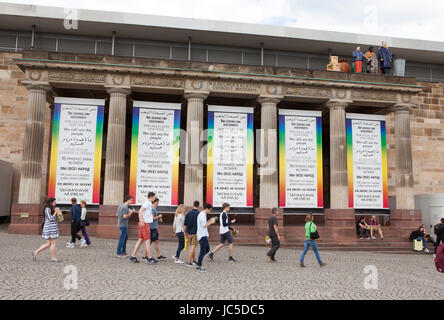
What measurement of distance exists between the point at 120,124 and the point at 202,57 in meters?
8.93

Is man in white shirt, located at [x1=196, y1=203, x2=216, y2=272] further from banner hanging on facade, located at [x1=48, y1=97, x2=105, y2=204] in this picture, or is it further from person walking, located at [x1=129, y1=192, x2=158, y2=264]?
banner hanging on facade, located at [x1=48, y1=97, x2=105, y2=204]

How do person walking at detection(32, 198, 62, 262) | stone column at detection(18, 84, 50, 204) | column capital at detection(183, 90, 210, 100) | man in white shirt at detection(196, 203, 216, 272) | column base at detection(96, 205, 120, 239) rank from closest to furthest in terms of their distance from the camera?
man in white shirt at detection(196, 203, 216, 272)
person walking at detection(32, 198, 62, 262)
column base at detection(96, 205, 120, 239)
stone column at detection(18, 84, 50, 204)
column capital at detection(183, 90, 210, 100)

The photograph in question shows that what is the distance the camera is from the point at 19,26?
2217cm

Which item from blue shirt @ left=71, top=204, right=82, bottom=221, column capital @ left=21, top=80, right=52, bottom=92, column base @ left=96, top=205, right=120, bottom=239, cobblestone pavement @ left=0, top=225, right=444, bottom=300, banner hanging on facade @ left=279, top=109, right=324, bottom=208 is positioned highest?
column capital @ left=21, top=80, right=52, bottom=92

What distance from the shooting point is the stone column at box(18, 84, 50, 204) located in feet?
54.9

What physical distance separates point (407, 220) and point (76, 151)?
56.5ft

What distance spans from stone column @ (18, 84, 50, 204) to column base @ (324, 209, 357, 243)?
46.8 feet

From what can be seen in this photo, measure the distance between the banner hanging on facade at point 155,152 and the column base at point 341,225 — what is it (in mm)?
7817

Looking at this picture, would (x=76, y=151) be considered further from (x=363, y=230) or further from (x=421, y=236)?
(x=421, y=236)

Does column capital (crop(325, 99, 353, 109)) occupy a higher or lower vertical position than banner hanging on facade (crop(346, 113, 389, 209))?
higher

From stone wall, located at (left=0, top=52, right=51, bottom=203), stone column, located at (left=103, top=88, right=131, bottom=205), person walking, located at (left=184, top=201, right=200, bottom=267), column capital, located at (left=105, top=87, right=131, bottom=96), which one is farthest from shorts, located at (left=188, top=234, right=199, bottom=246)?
stone wall, located at (left=0, top=52, right=51, bottom=203)

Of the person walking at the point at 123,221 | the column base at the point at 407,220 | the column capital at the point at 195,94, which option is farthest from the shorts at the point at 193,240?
the column base at the point at 407,220

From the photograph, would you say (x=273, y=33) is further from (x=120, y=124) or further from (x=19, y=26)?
(x=19, y=26)

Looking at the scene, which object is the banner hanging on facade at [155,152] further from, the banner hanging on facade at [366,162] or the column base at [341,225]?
the banner hanging on facade at [366,162]
